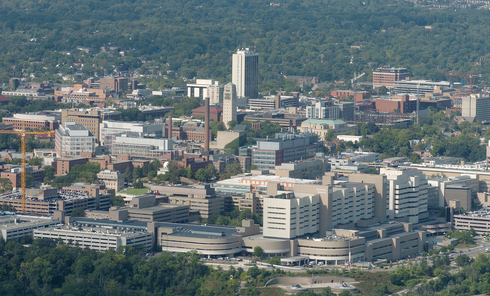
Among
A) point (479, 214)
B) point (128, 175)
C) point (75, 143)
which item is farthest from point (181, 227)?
point (75, 143)

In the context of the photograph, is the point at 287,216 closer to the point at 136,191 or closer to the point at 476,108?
the point at 136,191

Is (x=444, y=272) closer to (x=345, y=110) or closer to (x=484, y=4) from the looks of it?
(x=345, y=110)

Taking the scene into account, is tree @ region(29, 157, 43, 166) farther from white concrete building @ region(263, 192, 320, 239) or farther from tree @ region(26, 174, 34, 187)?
white concrete building @ region(263, 192, 320, 239)

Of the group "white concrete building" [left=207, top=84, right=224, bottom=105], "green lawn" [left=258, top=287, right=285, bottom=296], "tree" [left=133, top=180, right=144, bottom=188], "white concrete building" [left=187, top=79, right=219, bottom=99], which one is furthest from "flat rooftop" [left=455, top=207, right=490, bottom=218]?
"white concrete building" [left=187, top=79, right=219, bottom=99]

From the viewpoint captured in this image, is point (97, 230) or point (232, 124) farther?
point (232, 124)

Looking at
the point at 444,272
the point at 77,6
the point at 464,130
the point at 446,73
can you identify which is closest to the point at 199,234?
the point at 444,272

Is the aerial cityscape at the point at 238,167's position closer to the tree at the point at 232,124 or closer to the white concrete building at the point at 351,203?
the white concrete building at the point at 351,203

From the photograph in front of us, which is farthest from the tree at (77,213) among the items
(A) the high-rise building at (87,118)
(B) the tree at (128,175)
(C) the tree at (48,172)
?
(A) the high-rise building at (87,118)
